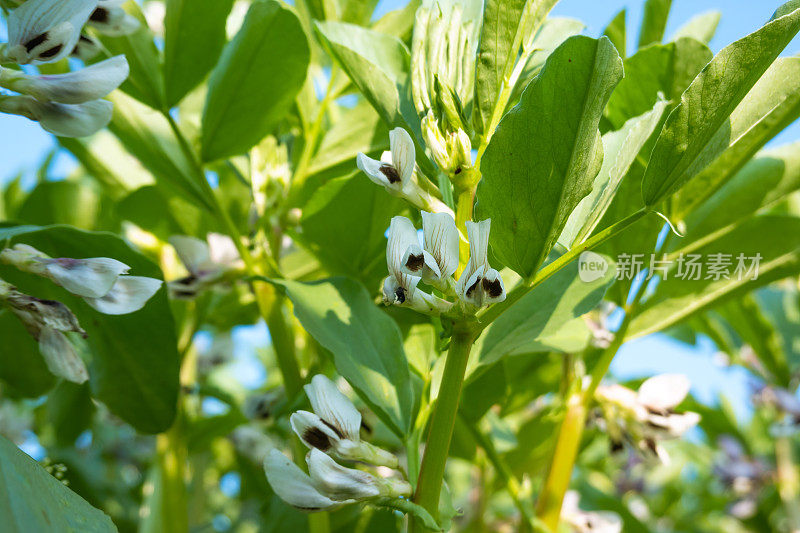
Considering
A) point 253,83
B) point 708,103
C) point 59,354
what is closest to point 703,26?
point 708,103

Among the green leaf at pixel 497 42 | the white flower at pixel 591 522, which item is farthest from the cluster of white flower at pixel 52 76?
the white flower at pixel 591 522

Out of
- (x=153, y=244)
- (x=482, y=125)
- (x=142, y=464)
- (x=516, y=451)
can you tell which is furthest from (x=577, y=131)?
(x=142, y=464)

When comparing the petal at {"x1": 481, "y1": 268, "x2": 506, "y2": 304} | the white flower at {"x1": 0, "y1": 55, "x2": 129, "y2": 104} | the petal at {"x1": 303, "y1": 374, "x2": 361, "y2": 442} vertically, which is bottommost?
the petal at {"x1": 303, "y1": 374, "x2": 361, "y2": 442}

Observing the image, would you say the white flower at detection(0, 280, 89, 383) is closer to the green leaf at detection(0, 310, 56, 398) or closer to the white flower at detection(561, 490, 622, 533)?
the green leaf at detection(0, 310, 56, 398)

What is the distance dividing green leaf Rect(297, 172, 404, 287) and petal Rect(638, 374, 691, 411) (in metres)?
0.40

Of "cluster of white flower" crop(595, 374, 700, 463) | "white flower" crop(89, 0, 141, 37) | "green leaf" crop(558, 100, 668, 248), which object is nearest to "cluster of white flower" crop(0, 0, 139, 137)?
"white flower" crop(89, 0, 141, 37)

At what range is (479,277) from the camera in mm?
662

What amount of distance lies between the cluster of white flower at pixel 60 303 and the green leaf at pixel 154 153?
0.33m

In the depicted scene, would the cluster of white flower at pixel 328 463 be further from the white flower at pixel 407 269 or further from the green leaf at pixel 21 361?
the green leaf at pixel 21 361

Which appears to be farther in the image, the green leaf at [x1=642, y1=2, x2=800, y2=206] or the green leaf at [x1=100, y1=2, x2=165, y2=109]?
the green leaf at [x1=100, y1=2, x2=165, y2=109]

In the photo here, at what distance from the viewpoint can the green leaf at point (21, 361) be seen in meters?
0.98

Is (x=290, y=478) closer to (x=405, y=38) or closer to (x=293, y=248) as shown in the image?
(x=293, y=248)

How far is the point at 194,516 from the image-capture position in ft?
4.91

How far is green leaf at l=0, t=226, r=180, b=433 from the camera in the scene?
2.86ft
